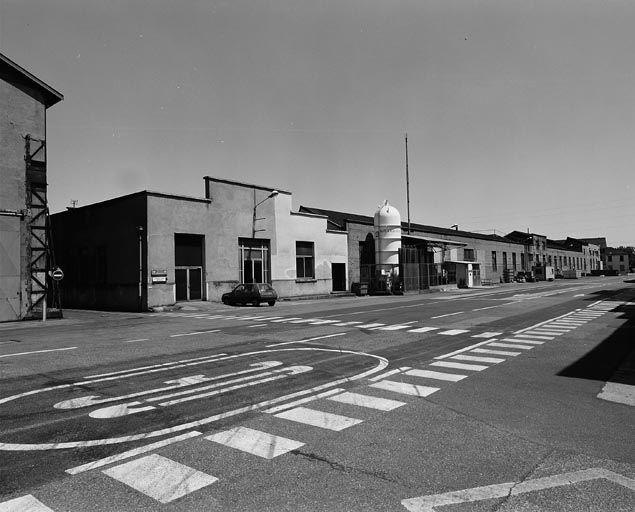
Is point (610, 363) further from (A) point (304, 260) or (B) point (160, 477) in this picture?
(A) point (304, 260)

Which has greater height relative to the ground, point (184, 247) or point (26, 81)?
point (26, 81)

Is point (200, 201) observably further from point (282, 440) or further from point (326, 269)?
point (282, 440)

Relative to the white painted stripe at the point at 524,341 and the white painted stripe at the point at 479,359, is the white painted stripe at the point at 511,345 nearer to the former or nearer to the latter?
the white painted stripe at the point at 524,341

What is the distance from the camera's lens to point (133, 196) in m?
29.2

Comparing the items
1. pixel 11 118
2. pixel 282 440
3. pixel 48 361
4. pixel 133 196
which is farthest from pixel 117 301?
pixel 282 440

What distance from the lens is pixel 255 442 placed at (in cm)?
492

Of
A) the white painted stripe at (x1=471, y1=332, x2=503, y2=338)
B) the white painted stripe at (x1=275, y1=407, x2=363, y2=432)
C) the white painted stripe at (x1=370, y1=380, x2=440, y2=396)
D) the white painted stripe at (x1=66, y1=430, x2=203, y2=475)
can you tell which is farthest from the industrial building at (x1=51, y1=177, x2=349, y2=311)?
the white painted stripe at (x1=66, y1=430, x2=203, y2=475)

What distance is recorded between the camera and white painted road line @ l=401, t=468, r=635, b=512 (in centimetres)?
362

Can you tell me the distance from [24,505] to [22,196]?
2344 centimetres

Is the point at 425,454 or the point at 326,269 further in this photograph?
the point at 326,269

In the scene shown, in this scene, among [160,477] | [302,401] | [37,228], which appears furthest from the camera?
[37,228]

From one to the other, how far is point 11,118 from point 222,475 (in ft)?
82.7

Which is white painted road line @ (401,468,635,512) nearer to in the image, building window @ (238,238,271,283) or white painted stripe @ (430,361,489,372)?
white painted stripe @ (430,361,489,372)

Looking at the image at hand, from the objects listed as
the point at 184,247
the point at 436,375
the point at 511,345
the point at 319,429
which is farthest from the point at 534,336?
the point at 184,247
